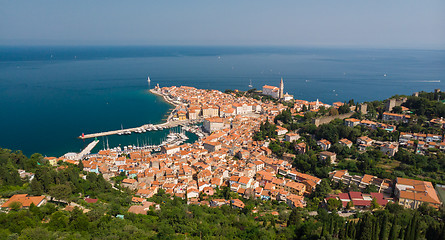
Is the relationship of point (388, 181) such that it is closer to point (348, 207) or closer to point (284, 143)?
point (348, 207)

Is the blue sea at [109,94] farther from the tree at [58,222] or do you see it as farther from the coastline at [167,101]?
the tree at [58,222]

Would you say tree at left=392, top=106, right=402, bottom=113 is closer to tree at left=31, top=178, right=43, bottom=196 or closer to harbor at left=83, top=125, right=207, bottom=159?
harbor at left=83, top=125, right=207, bottom=159

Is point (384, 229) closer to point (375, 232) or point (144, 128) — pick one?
point (375, 232)

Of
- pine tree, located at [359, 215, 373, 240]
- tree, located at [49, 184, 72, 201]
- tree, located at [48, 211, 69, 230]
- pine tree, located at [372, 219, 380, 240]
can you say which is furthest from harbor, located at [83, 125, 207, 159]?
pine tree, located at [372, 219, 380, 240]

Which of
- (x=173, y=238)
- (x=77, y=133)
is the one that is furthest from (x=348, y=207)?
(x=77, y=133)

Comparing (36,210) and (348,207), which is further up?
(36,210)

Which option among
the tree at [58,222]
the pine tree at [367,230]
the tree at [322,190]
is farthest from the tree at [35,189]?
the tree at [322,190]

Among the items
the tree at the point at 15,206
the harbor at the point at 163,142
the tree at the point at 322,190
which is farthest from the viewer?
the harbor at the point at 163,142

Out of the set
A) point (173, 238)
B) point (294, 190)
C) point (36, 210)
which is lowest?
point (294, 190)

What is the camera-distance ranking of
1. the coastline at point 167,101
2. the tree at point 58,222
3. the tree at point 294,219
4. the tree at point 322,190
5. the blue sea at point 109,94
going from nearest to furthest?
the tree at point 58,222 → the tree at point 294,219 → the tree at point 322,190 → the blue sea at point 109,94 → the coastline at point 167,101
